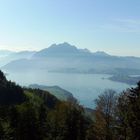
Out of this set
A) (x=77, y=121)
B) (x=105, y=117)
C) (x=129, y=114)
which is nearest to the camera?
(x=129, y=114)

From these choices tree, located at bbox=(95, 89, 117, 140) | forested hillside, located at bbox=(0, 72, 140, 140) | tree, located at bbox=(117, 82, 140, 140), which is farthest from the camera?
tree, located at bbox=(95, 89, 117, 140)

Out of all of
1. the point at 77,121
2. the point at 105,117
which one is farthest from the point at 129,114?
the point at 77,121

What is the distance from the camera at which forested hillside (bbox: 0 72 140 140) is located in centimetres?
4166

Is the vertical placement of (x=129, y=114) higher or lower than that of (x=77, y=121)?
higher

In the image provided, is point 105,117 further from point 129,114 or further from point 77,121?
point 77,121

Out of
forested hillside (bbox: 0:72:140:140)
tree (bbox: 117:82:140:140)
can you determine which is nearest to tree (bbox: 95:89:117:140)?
forested hillside (bbox: 0:72:140:140)

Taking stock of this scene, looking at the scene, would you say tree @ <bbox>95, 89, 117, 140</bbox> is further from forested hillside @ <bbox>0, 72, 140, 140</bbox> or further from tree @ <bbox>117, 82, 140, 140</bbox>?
tree @ <bbox>117, 82, 140, 140</bbox>

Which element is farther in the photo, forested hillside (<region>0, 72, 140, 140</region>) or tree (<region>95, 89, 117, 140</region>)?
tree (<region>95, 89, 117, 140</region>)

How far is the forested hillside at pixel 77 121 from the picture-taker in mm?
41656

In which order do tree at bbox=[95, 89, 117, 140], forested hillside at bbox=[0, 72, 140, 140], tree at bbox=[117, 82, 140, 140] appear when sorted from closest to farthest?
tree at bbox=[117, 82, 140, 140], forested hillside at bbox=[0, 72, 140, 140], tree at bbox=[95, 89, 117, 140]

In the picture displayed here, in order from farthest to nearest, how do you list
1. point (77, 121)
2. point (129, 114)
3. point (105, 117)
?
point (77, 121) < point (105, 117) < point (129, 114)

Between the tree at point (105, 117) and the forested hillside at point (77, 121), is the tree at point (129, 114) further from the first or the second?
the tree at point (105, 117)

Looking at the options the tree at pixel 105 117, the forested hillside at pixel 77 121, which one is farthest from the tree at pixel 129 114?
the tree at pixel 105 117

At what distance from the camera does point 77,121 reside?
61.7 meters
